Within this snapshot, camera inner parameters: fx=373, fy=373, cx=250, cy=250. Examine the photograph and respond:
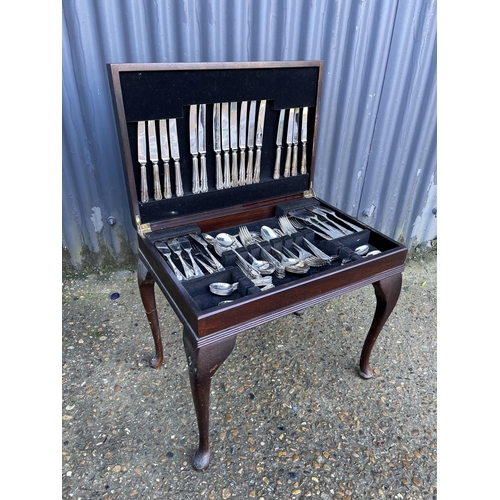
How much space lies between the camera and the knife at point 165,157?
4.91ft

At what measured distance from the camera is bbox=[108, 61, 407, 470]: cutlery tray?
1.26 metres

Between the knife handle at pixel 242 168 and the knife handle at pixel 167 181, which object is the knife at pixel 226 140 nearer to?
the knife handle at pixel 242 168

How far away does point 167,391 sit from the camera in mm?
1862

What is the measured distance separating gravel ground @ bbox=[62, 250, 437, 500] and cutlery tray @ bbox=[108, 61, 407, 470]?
0.41 feet

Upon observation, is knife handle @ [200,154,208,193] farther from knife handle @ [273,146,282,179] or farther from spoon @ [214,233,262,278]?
knife handle @ [273,146,282,179]

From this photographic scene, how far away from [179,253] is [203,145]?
0.48 m

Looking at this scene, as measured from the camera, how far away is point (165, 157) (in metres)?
1.54

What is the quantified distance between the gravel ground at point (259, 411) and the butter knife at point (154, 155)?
0.97 meters

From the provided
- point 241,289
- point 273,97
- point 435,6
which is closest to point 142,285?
point 241,289

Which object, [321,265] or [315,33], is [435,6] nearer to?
[315,33]

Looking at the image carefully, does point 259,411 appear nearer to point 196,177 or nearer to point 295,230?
point 295,230

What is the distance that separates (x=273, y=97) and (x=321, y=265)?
77 cm

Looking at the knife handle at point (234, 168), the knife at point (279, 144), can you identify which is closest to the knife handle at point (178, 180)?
the knife handle at point (234, 168)

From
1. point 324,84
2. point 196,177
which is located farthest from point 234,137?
point 324,84
